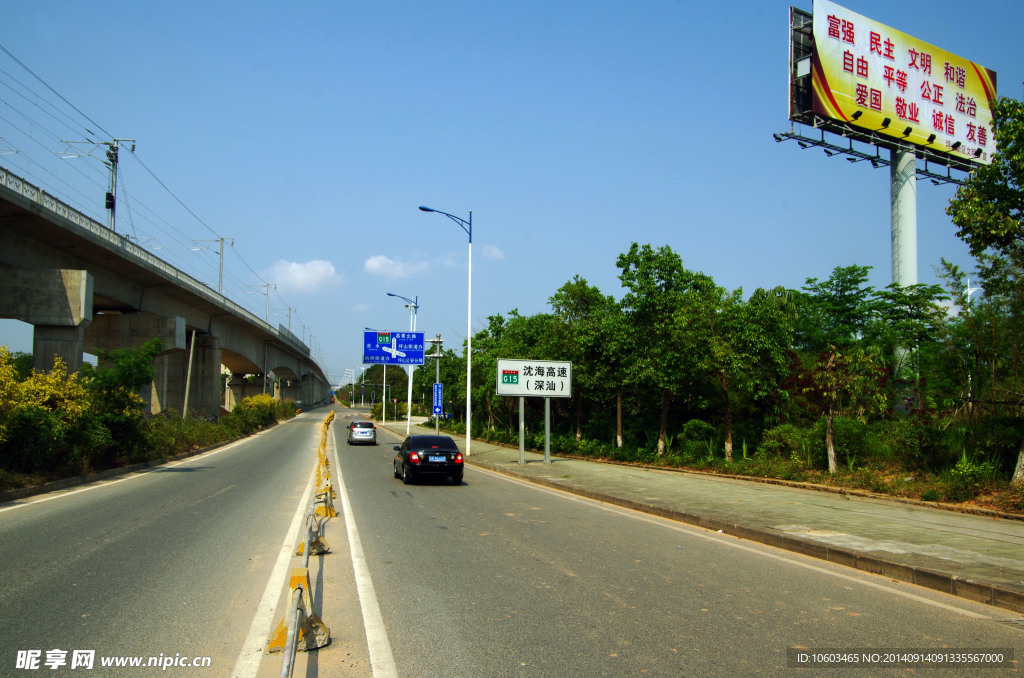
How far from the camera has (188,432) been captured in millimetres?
32656

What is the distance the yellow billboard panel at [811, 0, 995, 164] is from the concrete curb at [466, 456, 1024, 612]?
22.5 meters

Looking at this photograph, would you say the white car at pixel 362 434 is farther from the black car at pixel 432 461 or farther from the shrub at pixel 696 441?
the black car at pixel 432 461

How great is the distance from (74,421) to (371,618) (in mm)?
16026

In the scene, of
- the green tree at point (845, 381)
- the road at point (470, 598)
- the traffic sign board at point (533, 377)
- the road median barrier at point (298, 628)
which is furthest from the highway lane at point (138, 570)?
the green tree at point (845, 381)

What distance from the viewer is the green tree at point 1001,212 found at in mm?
12008

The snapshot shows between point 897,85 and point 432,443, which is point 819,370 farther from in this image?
point 897,85

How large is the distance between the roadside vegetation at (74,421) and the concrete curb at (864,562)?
545 inches

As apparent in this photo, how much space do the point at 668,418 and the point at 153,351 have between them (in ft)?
60.2

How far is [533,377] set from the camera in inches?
976

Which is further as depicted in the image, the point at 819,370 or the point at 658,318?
the point at 658,318

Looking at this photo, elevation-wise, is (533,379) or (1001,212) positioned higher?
(1001,212)

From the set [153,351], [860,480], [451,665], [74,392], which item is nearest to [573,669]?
[451,665]

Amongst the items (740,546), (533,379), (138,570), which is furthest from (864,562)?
(533,379)

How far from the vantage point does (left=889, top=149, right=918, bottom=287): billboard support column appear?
28656 millimetres
